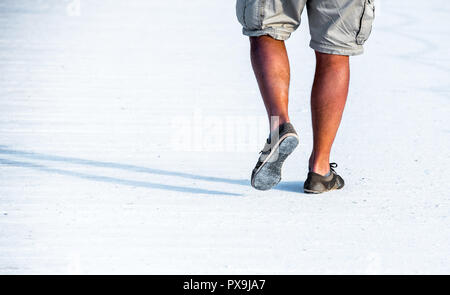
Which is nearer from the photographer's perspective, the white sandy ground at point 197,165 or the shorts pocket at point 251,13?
the white sandy ground at point 197,165

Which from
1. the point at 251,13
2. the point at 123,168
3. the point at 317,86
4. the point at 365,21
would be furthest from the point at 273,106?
the point at 123,168

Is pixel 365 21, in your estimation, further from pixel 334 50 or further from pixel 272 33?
pixel 272 33

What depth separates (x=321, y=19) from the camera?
3414 mm

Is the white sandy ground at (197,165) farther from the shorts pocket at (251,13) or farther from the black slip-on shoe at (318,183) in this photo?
the shorts pocket at (251,13)

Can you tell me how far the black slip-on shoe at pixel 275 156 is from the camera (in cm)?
323

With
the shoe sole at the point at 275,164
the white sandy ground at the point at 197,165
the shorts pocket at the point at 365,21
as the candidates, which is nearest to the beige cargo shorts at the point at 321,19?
the shorts pocket at the point at 365,21

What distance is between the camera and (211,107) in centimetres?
510

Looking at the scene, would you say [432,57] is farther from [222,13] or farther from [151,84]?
[222,13]

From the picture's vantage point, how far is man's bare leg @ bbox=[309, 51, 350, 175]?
3.46m

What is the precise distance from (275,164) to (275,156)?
3cm

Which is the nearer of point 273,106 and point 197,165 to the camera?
point 273,106

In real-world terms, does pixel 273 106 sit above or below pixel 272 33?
below

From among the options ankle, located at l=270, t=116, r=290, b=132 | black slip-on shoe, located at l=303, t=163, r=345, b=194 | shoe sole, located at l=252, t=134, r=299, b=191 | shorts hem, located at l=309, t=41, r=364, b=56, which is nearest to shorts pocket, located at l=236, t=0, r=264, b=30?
shorts hem, located at l=309, t=41, r=364, b=56

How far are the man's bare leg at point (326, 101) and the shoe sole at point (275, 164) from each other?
301 mm
